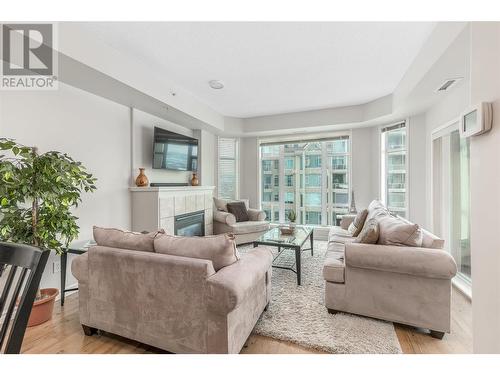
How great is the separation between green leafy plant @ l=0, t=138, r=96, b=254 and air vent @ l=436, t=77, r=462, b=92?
3.81 metres

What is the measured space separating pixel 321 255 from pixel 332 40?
9.85 ft

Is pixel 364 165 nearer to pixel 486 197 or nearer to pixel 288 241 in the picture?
pixel 288 241

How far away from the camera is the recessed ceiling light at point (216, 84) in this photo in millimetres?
3343

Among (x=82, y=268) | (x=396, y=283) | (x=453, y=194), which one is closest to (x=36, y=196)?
Answer: (x=82, y=268)

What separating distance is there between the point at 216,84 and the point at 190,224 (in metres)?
2.28

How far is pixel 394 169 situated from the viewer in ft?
14.4

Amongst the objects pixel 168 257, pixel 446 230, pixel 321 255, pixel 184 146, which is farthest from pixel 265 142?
pixel 168 257

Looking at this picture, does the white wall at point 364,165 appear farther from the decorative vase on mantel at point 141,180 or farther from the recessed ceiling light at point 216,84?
the decorative vase on mantel at point 141,180

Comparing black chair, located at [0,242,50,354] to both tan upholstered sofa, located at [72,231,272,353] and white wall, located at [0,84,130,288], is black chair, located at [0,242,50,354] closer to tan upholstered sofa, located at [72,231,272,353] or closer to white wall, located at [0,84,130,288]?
tan upholstered sofa, located at [72,231,272,353]

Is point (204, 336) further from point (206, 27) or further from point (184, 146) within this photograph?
point (184, 146)

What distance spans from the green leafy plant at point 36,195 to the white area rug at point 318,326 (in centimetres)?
188

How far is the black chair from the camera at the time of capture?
69 centimetres

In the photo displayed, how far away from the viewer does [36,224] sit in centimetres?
190

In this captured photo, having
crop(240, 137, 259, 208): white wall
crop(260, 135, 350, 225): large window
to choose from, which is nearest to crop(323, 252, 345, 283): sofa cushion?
crop(260, 135, 350, 225): large window
